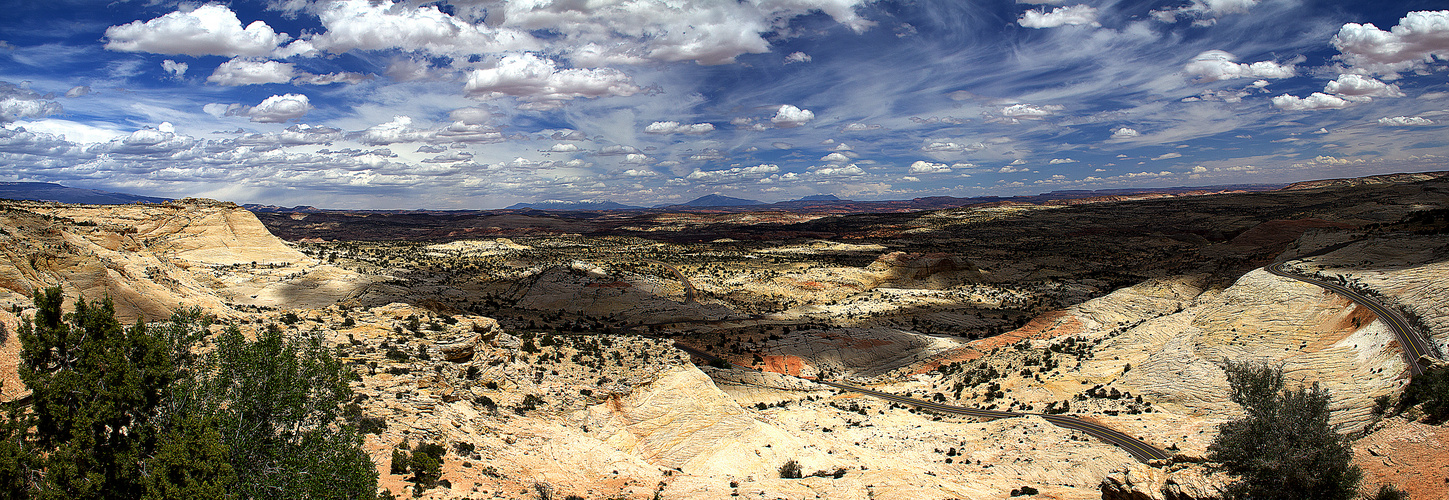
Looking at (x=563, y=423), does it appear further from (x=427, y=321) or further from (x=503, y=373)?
(x=427, y=321)

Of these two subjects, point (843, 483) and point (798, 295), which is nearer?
point (843, 483)

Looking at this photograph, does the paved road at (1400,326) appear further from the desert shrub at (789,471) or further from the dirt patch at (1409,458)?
the desert shrub at (789,471)

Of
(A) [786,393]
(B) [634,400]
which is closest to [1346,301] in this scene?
(A) [786,393]

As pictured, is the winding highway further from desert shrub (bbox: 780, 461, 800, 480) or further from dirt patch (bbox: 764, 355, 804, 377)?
desert shrub (bbox: 780, 461, 800, 480)

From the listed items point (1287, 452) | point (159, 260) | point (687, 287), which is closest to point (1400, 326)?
point (1287, 452)

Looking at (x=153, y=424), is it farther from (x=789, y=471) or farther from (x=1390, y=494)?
(x=1390, y=494)
